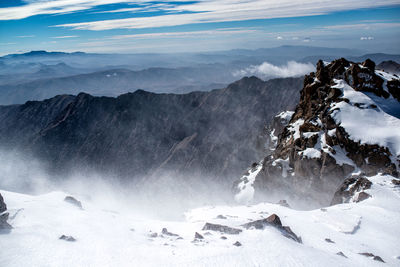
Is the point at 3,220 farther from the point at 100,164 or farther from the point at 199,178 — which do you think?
the point at 100,164

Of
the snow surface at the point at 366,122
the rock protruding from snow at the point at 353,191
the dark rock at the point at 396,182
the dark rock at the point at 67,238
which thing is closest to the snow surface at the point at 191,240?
the dark rock at the point at 67,238

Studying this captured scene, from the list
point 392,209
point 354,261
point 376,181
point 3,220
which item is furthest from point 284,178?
point 3,220

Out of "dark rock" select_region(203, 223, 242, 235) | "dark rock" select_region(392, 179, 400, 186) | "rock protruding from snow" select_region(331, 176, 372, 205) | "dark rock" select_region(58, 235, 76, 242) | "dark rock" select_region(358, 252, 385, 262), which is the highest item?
"dark rock" select_region(58, 235, 76, 242)

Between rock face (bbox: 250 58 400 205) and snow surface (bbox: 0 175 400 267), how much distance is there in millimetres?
11008

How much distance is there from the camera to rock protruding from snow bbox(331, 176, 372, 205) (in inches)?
1415

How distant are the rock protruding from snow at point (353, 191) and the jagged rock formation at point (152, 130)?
77.5 metres

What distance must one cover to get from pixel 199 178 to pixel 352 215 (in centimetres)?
9151

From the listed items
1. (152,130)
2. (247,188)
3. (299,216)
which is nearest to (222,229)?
(299,216)

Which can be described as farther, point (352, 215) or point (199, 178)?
point (199, 178)

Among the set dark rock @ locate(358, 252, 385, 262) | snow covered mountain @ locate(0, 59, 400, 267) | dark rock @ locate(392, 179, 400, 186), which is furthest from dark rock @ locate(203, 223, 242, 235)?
dark rock @ locate(392, 179, 400, 186)

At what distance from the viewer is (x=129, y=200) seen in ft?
349

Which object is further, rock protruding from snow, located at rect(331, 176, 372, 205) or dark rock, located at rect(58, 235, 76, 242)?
rock protruding from snow, located at rect(331, 176, 372, 205)

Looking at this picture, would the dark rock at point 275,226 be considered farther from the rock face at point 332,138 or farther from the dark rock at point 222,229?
the rock face at point 332,138

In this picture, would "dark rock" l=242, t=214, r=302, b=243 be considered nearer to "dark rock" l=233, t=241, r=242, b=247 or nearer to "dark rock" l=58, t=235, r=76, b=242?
"dark rock" l=233, t=241, r=242, b=247
